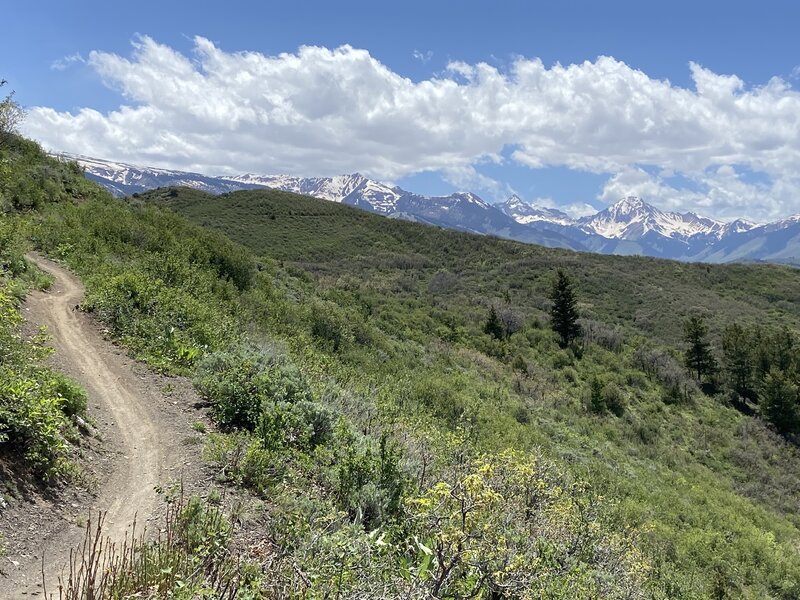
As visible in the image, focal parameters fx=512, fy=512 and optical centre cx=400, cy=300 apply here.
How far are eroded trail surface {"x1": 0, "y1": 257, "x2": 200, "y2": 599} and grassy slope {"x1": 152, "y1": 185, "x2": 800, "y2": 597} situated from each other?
26.0 feet

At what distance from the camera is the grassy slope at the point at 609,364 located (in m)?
16.0

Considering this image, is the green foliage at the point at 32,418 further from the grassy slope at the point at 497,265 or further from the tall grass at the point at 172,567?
the grassy slope at the point at 497,265

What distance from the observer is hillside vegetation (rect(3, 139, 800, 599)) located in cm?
477

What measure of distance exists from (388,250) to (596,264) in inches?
1038

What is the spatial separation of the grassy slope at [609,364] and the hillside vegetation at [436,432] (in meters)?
0.15

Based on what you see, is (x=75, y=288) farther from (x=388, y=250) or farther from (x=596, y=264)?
(x=596, y=264)

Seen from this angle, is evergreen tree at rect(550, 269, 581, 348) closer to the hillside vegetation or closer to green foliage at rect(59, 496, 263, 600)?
the hillside vegetation

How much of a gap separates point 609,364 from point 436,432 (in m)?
25.9

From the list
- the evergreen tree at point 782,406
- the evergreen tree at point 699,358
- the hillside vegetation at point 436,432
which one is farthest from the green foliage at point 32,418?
the evergreen tree at point 699,358

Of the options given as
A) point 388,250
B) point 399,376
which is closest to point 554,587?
point 399,376

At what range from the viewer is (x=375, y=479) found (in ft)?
21.7

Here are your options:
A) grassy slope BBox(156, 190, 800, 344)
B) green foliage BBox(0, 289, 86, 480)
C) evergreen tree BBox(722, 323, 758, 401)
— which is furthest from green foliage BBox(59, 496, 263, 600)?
evergreen tree BBox(722, 323, 758, 401)

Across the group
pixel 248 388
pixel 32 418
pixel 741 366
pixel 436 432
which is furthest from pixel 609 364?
pixel 32 418

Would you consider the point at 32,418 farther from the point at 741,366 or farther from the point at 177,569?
the point at 741,366
